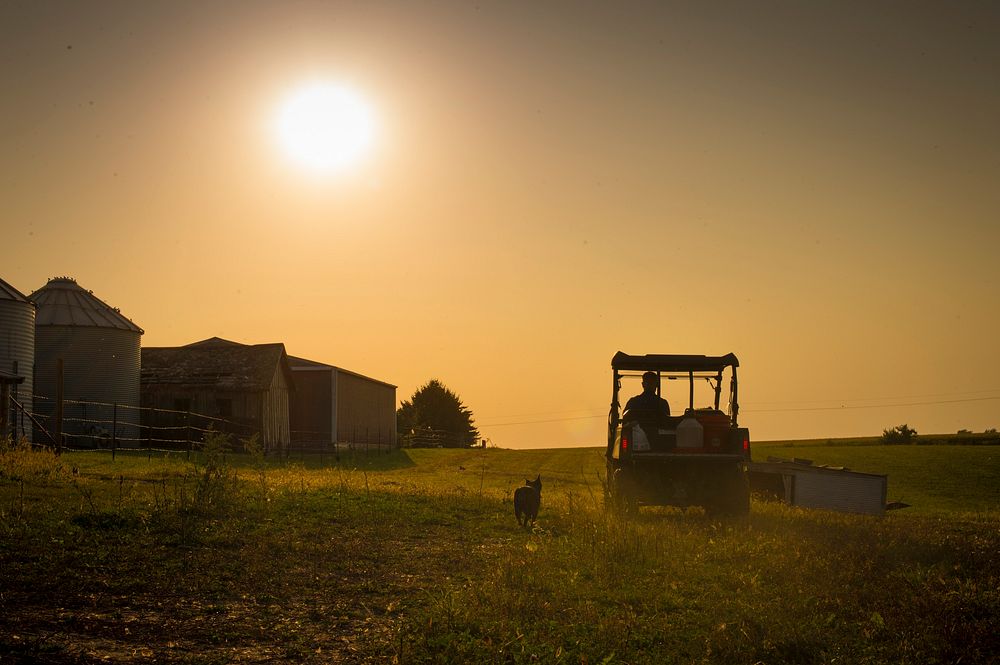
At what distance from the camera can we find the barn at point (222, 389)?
42.9 metres

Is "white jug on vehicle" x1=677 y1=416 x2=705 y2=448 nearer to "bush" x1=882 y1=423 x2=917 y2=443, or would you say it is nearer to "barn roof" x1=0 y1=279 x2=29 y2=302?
"barn roof" x1=0 y1=279 x2=29 y2=302

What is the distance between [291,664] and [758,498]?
18.4 metres

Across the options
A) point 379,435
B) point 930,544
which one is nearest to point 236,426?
point 379,435

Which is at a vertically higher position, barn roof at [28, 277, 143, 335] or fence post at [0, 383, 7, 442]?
barn roof at [28, 277, 143, 335]

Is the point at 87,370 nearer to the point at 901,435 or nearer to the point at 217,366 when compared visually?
the point at 217,366

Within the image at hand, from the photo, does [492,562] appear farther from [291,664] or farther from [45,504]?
[45,504]

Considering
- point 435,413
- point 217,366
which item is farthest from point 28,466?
point 435,413

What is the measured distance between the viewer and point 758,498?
22.5m

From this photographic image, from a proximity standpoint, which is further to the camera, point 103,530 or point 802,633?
point 103,530

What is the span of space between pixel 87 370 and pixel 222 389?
629cm

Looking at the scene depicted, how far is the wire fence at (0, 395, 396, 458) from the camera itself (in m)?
32.2

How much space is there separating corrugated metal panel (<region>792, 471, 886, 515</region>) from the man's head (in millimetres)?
9056

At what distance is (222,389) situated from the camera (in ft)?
142

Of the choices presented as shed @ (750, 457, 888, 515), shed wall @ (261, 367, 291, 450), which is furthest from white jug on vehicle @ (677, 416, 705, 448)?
shed wall @ (261, 367, 291, 450)
